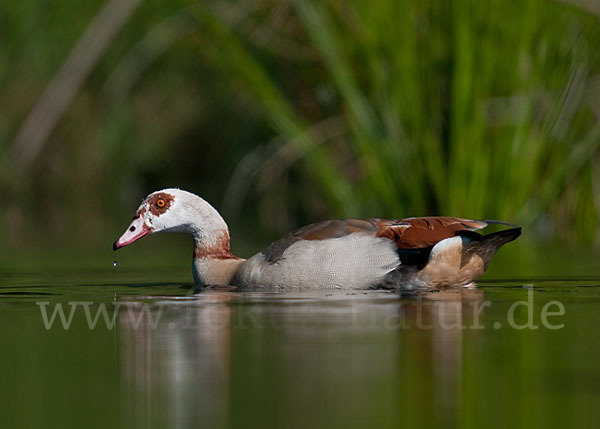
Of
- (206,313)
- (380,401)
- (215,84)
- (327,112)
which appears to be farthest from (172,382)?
(215,84)

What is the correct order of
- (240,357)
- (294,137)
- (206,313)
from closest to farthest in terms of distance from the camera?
(240,357)
(206,313)
(294,137)

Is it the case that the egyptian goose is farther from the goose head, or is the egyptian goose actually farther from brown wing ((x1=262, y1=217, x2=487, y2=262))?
the goose head

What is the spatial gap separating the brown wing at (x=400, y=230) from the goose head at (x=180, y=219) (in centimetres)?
90

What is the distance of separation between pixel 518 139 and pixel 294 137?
1.93 m

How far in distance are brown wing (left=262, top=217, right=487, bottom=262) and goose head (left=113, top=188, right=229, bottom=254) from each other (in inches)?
35.4

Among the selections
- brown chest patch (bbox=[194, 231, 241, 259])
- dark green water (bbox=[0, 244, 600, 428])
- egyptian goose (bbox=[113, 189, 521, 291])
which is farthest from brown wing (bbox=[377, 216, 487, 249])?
brown chest patch (bbox=[194, 231, 241, 259])

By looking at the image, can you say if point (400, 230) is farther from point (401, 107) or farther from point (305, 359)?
point (305, 359)

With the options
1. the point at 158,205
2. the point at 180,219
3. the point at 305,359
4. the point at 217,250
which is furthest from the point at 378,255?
the point at 305,359

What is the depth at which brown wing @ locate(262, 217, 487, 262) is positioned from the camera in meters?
7.39

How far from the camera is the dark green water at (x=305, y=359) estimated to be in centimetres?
398

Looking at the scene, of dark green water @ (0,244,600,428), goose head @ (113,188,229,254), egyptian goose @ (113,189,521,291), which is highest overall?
goose head @ (113,188,229,254)

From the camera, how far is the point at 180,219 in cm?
848

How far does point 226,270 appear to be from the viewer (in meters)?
8.23

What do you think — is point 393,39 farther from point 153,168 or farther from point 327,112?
point 153,168
